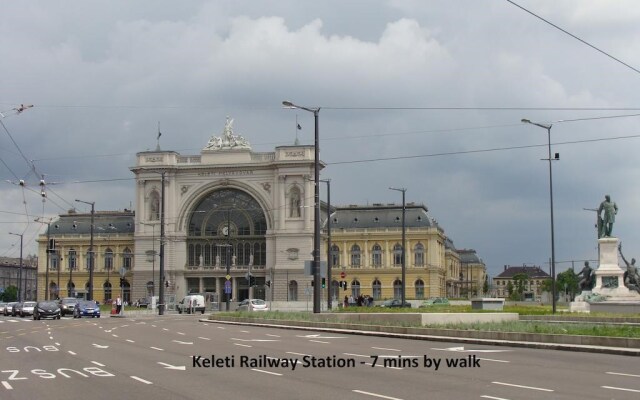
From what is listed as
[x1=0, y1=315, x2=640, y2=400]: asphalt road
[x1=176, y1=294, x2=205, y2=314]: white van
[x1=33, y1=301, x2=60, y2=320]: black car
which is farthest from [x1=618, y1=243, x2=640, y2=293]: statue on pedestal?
[x1=176, y1=294, x2=205, y2=314]: white van

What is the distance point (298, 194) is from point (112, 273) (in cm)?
4015

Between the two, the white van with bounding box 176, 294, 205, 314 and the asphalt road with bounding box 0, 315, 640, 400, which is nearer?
Answer: the asphalt road with bounding box 0, 315, 640, 400

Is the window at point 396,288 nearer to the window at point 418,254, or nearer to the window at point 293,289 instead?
the window at point 418,254

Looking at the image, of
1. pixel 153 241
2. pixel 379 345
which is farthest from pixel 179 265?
pixel 379 345

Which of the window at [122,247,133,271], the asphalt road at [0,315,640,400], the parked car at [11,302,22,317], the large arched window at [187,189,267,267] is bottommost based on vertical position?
the parked car at [11,302,22,317]

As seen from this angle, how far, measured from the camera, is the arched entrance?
440 feet

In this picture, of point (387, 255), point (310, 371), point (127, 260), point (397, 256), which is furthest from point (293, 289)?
point (310, 371)

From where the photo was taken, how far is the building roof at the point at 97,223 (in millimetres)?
155625

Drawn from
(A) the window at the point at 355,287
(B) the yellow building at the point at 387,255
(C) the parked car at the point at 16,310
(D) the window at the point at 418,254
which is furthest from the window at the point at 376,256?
(C) the parked car at the point at 16,310

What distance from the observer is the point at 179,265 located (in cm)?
13575

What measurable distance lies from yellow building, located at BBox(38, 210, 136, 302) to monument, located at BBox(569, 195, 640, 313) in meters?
98.2

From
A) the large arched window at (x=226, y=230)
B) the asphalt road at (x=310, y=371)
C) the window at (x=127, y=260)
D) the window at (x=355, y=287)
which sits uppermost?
the large arched window at (x=226, y=230)

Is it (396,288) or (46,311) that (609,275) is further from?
(396,288)

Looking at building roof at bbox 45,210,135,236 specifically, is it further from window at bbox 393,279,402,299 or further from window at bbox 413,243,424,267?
window at bbox 413,243,424,267
